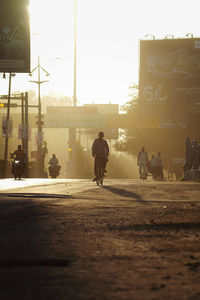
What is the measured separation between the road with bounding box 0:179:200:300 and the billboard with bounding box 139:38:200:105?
4632 cm

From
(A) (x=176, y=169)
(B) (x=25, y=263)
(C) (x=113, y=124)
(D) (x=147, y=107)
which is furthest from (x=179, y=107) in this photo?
(B) (x=25, y=263)

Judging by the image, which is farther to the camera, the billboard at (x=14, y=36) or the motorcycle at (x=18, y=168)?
the motorcycle at (x=18, y=168)

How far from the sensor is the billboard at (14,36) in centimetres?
2883

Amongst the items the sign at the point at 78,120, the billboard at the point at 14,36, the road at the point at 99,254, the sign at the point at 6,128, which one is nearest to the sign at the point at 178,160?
the sign at the point at 6,128

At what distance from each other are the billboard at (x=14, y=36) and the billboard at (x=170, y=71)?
2742 centimetres

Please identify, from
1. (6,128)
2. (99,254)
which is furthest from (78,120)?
(99,254)

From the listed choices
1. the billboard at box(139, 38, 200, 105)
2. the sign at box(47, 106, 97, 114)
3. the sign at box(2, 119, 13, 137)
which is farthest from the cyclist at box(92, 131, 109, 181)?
the sign at box(47, 106, 97, 114)

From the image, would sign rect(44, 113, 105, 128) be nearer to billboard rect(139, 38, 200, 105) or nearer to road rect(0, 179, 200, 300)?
billboard rect(139, 38, 200, 105)

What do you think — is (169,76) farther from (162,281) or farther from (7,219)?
(162,281)

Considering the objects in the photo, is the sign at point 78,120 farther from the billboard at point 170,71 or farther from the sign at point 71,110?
the billboard at point 170,71

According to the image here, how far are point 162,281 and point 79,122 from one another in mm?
83499

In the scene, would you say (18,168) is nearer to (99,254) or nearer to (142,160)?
(142,160)

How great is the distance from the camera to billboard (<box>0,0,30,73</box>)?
28.8 metres

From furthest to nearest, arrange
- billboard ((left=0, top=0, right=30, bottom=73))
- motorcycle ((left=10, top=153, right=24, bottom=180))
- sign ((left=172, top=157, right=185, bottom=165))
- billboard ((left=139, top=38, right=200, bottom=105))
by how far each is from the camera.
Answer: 1. sign ((left=172, top=157, right=185, bottom=165))
2. billboard ((left=139, top=38, right=200, bottom=105))
3. motorcycle ((left=10, top=153, right=24, bottom=180))
4. billboard ((left=0, top=0, right=30, bottom=73))
